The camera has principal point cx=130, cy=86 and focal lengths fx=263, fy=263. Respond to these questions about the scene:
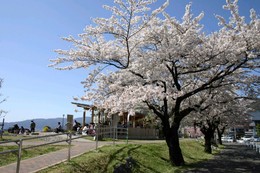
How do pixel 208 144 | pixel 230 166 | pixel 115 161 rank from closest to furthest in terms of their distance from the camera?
pixel 115 161 → pixel 230 166 → pixel 208 144

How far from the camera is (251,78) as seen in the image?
48.9ft

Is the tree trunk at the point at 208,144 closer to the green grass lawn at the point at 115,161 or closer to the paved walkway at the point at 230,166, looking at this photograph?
the paved walkway at the point at 230,166

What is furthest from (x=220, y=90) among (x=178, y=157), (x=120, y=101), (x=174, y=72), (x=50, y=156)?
(x=50, y=156)

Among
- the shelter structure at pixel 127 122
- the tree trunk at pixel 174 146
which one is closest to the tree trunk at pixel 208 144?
the shelter structure at pixel 127 122

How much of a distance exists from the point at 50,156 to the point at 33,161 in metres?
1.20

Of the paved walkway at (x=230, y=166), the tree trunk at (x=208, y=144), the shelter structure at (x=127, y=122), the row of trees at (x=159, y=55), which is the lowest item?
the paved walkway at (x=230, y=166)

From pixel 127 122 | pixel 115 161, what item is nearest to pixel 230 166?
pixel 115 161

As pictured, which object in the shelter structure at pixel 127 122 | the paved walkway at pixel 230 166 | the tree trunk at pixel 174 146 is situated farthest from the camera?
the shelter structure at pixel 127 122

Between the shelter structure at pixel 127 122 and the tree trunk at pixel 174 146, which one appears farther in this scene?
the shelter structure at pixel 127 122

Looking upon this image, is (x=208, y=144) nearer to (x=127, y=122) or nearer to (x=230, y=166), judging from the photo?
(x=127, y=122)

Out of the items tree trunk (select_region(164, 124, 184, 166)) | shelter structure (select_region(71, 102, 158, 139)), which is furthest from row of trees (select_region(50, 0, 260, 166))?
shelter structure (select_region(71, 102, 158, 139))

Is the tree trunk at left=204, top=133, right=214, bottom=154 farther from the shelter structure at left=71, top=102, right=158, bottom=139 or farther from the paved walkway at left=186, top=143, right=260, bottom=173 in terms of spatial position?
the shelter structure at left=71, top=102, right=158, bottom=139

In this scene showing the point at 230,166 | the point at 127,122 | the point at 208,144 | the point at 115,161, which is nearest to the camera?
the point at 115,161

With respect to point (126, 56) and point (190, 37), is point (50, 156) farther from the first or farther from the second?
point (190, 37)
